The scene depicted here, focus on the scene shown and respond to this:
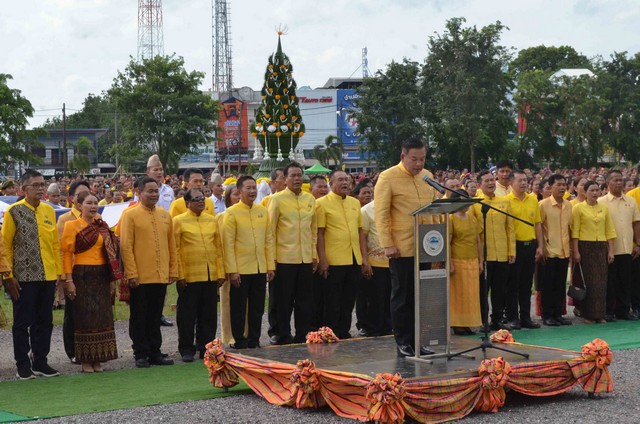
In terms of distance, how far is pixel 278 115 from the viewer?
21609 millimetres

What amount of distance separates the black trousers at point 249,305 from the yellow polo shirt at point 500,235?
10.6 ft

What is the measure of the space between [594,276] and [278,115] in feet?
31.3

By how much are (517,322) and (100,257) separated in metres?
5.78

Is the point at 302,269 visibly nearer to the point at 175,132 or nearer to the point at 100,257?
the point at 100,257

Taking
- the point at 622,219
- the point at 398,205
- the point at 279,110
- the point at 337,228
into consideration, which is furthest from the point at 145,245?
the point at 279,110

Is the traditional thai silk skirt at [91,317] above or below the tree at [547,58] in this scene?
below

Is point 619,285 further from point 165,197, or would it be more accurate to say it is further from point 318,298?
point 165,197

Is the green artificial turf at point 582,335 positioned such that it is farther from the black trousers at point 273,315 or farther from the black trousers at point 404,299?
the black trousers at point 404,299

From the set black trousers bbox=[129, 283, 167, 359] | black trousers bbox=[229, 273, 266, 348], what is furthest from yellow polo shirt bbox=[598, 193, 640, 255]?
black trousers bbox=[129, 283, 167, 359]

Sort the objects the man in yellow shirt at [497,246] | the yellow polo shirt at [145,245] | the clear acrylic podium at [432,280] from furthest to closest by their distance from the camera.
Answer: the man in yellow shirt at [497,246] < the yellow polo shirt at [145,245] < the clear acrylic podium at [432,280]

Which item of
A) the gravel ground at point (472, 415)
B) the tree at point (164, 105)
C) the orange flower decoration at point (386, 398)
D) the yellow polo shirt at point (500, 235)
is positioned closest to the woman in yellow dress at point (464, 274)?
the yellow polo shirt at point (500, 235)

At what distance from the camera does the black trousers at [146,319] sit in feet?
35.3

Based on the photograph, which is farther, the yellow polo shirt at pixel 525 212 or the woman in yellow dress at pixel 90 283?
the yellow polo shirt at pixel 525 212

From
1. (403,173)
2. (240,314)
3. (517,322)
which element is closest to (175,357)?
(240,314)
